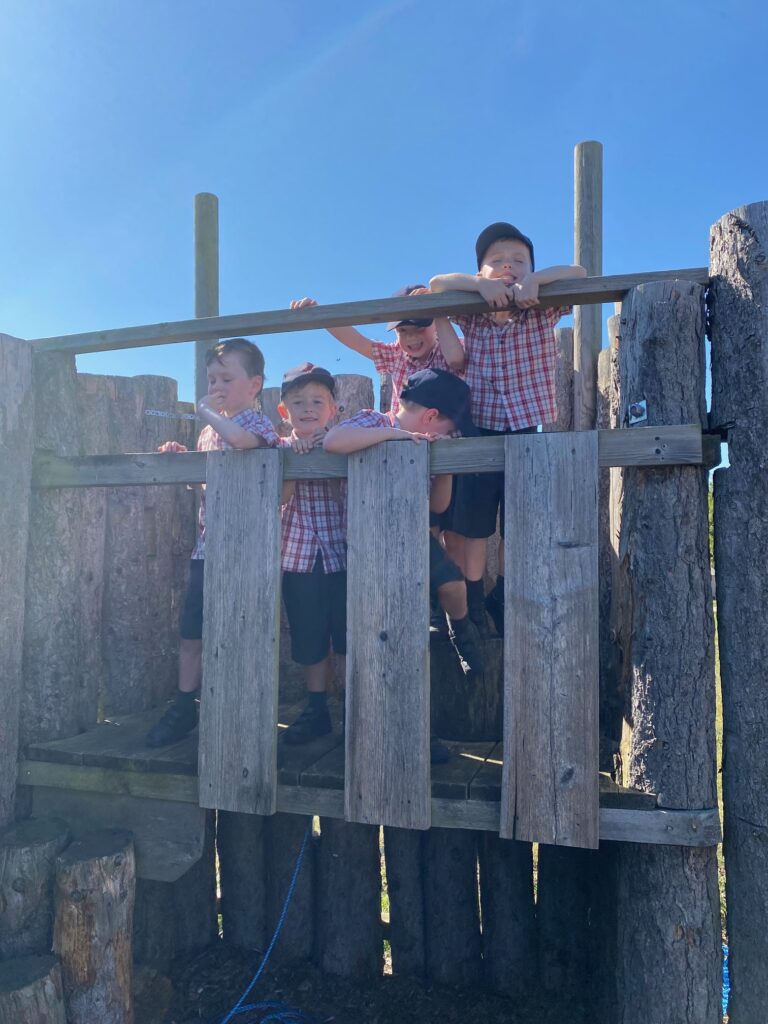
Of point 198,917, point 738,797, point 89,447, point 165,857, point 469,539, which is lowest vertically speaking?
point 198,917

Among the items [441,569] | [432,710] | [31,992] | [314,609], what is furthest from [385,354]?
[31,992]

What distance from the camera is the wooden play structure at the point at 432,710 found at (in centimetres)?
284

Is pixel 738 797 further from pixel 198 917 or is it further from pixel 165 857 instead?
pixel 198 917

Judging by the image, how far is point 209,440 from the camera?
392cm

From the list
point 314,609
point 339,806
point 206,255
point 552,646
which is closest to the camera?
point 552,646

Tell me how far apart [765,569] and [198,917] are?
3.49 m

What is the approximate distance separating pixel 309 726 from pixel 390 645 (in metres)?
0.83

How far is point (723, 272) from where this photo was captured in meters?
3.01

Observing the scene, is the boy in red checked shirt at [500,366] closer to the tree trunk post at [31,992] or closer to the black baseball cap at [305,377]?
the black baseball cap at [305,377]

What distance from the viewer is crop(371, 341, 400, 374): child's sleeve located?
398 centimetres

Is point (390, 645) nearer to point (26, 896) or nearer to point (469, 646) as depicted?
point (469, 646)

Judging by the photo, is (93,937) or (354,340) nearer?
(93,937)

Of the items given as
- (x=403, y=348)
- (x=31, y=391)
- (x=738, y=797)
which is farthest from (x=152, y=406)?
(x=738, y=797)

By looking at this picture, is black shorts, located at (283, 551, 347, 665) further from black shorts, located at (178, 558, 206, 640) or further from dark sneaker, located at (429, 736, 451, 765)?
dark sneaker, located at (429, 736, 451, 765)
